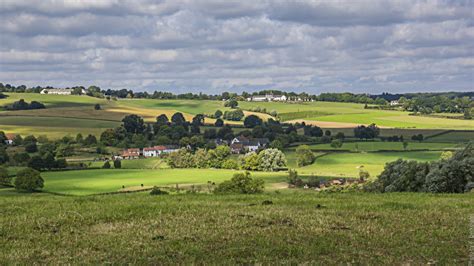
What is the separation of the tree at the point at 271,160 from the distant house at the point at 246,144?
24731mm

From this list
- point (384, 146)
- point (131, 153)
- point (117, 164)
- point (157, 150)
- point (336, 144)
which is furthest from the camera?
point (157, 150)

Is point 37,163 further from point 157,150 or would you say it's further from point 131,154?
point 157,150

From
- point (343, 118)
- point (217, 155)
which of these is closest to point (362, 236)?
point (217, 155)

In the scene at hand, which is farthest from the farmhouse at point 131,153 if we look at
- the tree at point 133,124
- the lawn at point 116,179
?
the lawn at point 116,179

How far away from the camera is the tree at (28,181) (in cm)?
7962

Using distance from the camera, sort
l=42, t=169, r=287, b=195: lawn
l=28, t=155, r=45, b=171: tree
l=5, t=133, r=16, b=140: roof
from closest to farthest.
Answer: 1. l=42, t=169, r=287, b=195: lawn
2. l=28, t=155, r=45, b=171: tree
3. l=5, t=133, r=16, b=140: roof

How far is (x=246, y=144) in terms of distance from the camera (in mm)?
160875

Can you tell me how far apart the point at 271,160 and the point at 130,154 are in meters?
41.4

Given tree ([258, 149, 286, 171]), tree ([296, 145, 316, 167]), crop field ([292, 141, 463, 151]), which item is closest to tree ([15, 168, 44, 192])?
tree ([258, 149, 286, 171])

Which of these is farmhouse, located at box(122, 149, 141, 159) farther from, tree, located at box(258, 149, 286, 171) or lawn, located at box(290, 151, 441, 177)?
lawn, located at box(290, 151, 441, 177)

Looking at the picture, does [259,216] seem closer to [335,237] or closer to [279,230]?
[279,230]

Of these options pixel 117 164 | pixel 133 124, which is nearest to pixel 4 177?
pixel 117 164

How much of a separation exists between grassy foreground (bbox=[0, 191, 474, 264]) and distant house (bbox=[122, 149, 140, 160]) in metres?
122

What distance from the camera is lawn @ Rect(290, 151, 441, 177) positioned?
350ft
